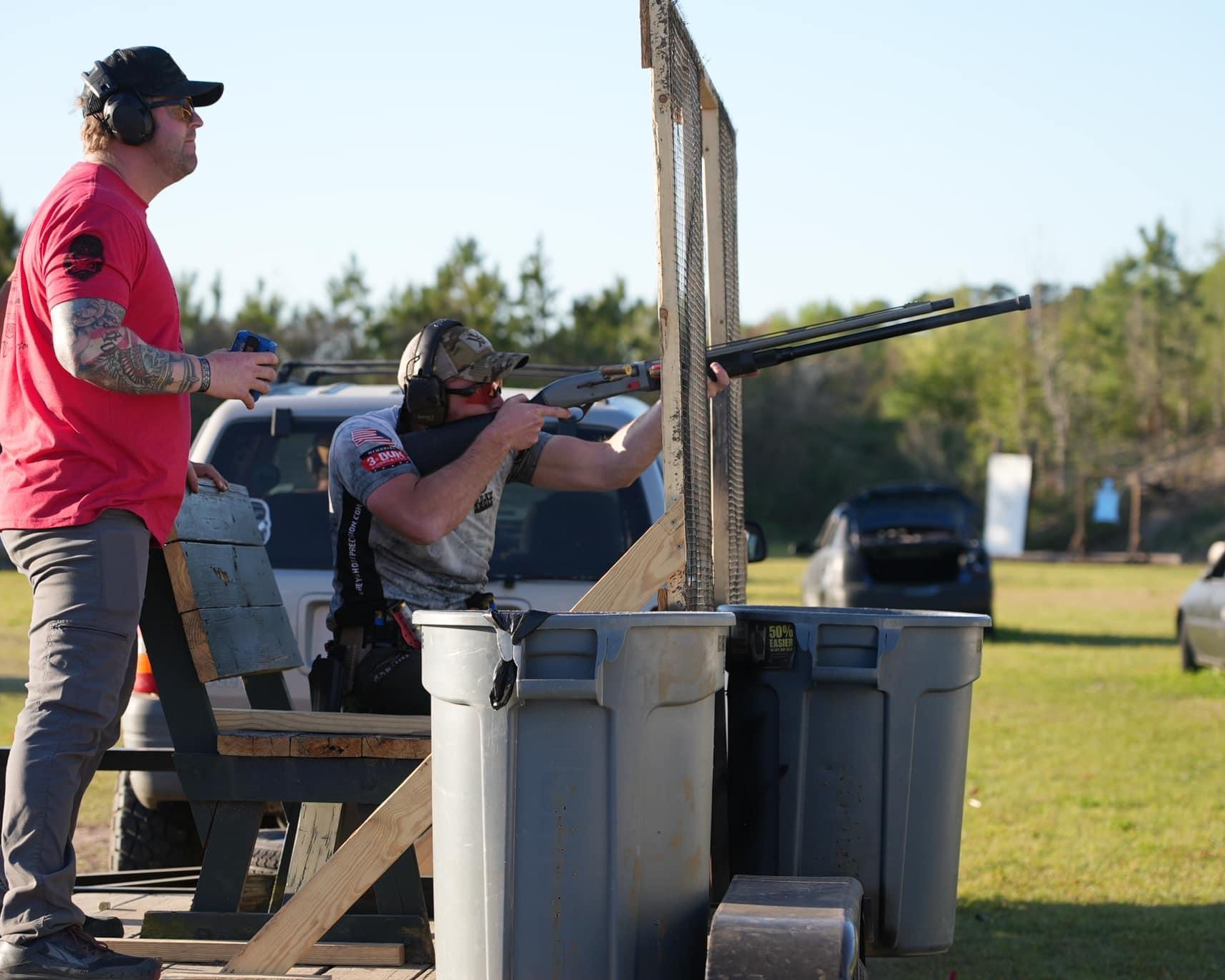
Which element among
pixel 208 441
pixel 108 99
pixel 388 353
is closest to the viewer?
pixel 108 99

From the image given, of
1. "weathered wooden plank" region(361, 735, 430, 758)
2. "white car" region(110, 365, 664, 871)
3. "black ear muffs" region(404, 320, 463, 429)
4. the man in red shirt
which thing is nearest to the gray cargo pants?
the man in red shirt

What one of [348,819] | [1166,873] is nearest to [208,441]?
[348,819]

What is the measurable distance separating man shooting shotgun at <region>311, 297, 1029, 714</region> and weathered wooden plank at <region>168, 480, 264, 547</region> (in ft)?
1.07

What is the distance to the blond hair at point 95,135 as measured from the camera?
3.64 m

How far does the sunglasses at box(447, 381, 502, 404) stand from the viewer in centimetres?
446

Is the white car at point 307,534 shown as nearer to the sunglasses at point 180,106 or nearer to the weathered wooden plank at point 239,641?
the weathered wooden plank at point 239,641

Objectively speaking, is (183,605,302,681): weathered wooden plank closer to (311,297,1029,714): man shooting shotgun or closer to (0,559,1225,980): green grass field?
(311,297,1029,714): man shooting shotgun

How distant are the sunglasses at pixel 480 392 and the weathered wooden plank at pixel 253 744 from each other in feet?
3.47

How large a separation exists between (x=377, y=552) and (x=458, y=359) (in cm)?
57

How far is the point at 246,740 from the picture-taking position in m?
3.99

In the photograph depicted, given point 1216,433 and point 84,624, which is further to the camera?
point 1216,433

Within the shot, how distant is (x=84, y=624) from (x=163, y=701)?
0.71 meters

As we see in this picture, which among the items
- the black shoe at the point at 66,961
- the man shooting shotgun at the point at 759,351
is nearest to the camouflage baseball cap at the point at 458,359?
the man shooting shotgun at the point at 759,351

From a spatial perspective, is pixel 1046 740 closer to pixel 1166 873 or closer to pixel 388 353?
pixel 1166 873
